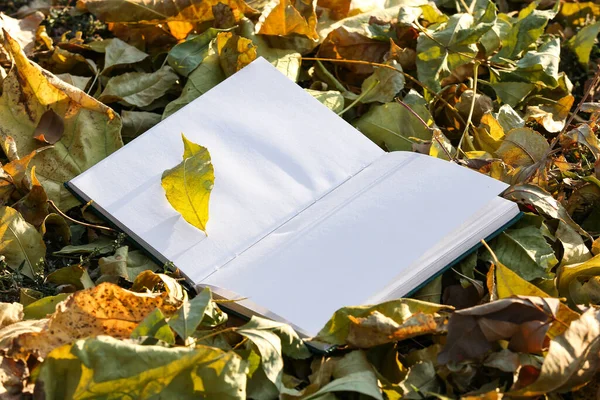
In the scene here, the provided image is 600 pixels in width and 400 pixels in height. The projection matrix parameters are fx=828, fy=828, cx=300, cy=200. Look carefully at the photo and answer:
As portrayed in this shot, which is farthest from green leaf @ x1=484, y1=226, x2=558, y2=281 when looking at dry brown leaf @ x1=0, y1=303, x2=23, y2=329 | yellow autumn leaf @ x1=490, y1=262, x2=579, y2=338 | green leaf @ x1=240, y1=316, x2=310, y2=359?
dry brown leaf @ x1=0, y1=303, x2=23, y2=329

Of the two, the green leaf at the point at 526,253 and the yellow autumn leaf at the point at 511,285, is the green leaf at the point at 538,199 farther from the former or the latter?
the yellow autumn leaf at the point at 511,285

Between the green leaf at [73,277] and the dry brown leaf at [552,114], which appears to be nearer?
the green leaf at [73,277]

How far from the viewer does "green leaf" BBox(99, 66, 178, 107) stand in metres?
1.55

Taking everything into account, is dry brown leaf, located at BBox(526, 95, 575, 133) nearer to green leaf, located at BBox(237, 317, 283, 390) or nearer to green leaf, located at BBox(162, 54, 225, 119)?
green leaf, located at BBox(162, 54, 225, 119)

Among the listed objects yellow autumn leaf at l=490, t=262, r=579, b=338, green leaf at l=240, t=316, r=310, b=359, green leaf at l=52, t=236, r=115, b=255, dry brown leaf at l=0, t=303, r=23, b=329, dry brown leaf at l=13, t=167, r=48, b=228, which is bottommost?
green leaf at l=52, t=236, r=115, b=255

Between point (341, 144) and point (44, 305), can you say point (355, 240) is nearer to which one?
point (341, 144)

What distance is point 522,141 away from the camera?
4.54 ft

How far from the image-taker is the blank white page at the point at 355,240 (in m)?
1.11

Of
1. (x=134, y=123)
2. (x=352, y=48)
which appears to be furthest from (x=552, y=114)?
(x=134, y=123)

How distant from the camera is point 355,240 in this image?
1.18 m

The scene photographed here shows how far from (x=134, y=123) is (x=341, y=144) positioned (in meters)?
0.40

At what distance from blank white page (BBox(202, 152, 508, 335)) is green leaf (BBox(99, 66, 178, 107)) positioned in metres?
0.48

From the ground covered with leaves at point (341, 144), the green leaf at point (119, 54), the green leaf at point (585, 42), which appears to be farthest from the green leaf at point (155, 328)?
the green leaf at point (585, 42)

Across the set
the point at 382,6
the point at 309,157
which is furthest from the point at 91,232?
the point at 382,6
